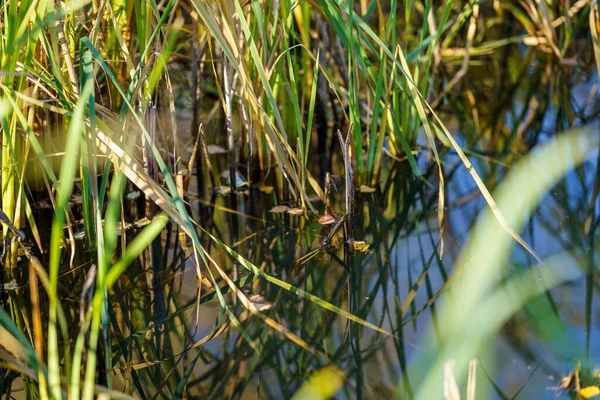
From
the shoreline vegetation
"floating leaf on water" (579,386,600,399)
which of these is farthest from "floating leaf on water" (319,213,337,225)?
"floating leaf on water" (579,386,600,399)

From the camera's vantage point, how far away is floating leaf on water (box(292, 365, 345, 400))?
0.89m

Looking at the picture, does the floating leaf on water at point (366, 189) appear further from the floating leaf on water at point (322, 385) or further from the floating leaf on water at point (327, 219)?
the floating leaf on water at point (322, 385)

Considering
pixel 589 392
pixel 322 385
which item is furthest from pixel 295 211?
pixel 589 392

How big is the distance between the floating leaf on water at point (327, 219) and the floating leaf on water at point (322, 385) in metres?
0.48

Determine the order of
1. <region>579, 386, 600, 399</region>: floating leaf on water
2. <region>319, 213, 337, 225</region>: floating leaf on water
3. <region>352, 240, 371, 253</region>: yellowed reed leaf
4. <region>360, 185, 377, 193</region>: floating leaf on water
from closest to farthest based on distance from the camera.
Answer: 1. <region>579, 386, 600, 399</region>: floating leaf on water
2. <region>352, 240, 371, 253</region>: yellowed reed leaf
3. <region>319, 213, 337, 225</region>: floating leaf on water
4. <region>360, 185, 377, 193</region>: floating leaf on water

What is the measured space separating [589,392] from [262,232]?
0.72m

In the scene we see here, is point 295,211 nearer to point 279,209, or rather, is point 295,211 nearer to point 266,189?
point 279,209

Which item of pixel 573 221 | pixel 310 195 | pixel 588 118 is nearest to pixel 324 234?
pixel 310 195

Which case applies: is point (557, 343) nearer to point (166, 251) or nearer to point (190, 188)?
point (166, 251)

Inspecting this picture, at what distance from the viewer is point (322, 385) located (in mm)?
913

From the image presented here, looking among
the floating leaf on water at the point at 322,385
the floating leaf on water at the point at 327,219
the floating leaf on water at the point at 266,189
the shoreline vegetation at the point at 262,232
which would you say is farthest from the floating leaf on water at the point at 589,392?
the floating leaf on water at the point at 266,189

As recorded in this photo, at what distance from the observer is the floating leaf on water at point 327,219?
1.39 meters

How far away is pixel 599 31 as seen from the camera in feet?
7.07

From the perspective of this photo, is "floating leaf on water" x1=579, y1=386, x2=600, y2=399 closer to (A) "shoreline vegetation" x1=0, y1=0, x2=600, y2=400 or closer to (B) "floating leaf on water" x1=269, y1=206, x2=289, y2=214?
(A) "shoreline vegetation" x1=0, y1=0, x2=600, y2=400
